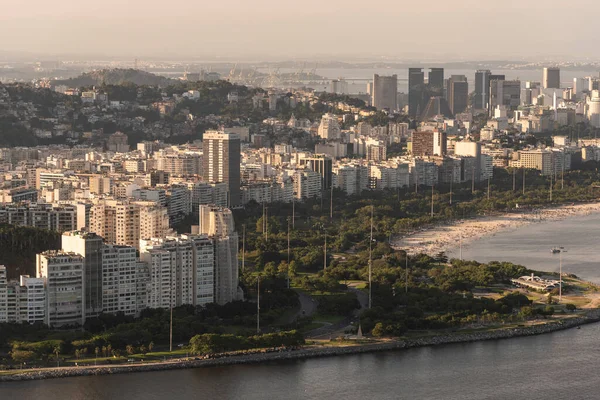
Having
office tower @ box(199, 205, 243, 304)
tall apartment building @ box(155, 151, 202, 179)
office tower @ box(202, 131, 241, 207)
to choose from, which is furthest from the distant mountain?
office tower @ box(199, 205, 243, 304)

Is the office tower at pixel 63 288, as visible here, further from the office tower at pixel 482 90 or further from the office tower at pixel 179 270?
the office tower at pixel 482 90

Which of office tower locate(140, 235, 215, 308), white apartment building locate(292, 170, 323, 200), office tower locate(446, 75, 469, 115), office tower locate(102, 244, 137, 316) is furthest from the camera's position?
office tower locate(446, 75, 469, 115)

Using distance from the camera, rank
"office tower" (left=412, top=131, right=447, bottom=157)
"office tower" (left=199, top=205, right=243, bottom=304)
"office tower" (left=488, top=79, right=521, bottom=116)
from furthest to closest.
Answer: "office tower" (left=488, top=79, right=521, bottom=116)
"office tower" (left=412, top=131, right=447, bottom=157)
"office tower" (left=199, top=205, right=243, bottom=304)

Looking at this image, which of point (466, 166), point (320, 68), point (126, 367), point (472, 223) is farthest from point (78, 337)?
point (320, 68)

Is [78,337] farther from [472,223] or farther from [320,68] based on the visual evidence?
[320,68]

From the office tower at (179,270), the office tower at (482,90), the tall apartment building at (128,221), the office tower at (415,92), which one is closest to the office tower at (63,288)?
the office tower at (179,270)

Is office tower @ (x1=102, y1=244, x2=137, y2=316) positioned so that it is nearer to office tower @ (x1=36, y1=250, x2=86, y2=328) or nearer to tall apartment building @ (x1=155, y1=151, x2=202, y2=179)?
office tower @ (x1=36, y1=250, x2=86, y2=328)
